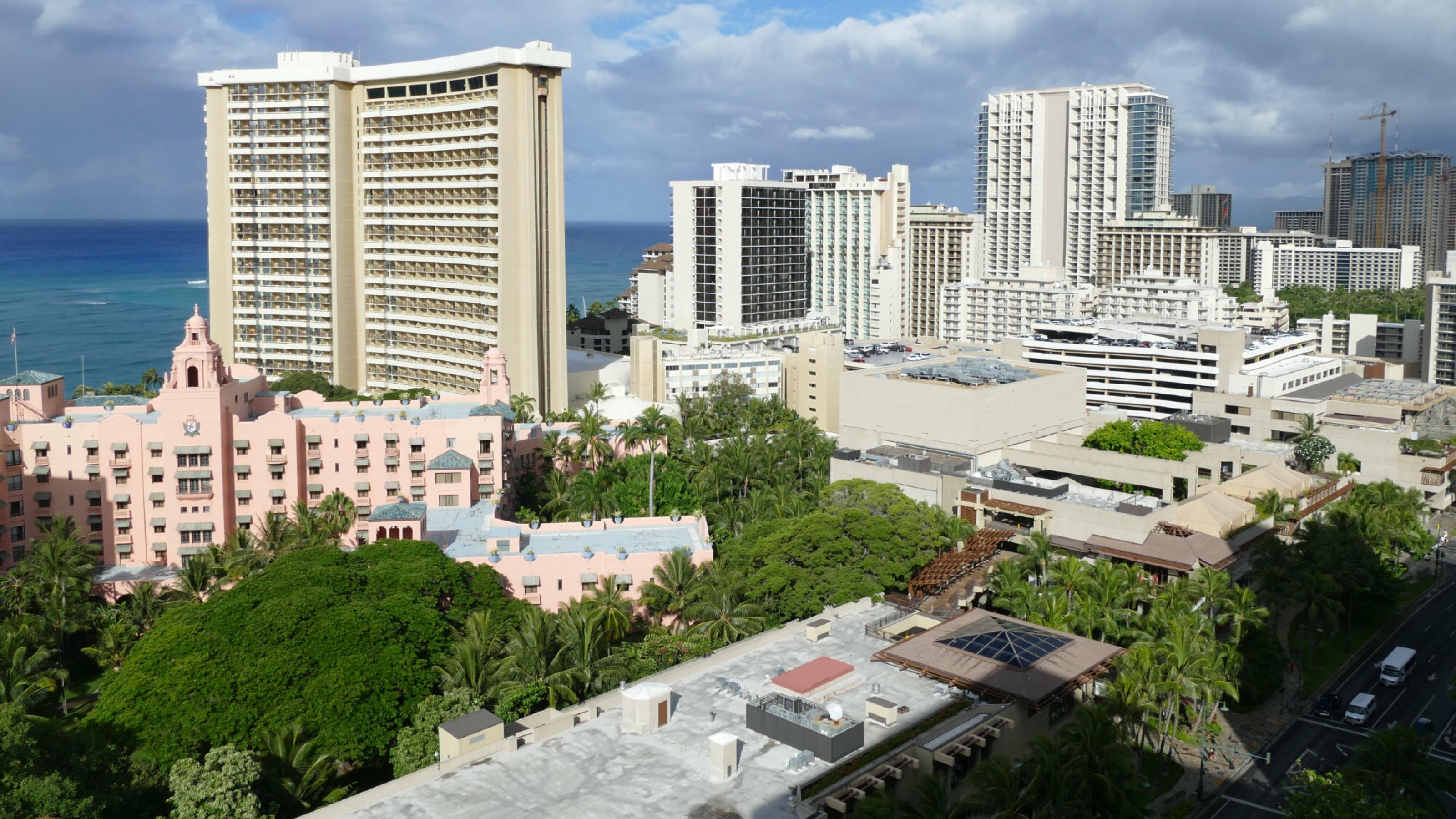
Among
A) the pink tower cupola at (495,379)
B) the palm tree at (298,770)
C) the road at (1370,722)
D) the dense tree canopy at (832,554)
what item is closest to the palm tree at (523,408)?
the pink tower cupola at (495,379)

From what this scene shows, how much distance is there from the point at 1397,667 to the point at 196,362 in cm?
6837

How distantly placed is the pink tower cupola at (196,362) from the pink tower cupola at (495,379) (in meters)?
20.0

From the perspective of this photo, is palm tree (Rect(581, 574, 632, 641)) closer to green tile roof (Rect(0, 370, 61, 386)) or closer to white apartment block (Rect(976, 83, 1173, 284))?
green tile roof (Rect(0, 370, 61, 386))

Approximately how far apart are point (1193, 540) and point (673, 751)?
43.3 m

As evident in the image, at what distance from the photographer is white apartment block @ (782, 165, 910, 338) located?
576 feet

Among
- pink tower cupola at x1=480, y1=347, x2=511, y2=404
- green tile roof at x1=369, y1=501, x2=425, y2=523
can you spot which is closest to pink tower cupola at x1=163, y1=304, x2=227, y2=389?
green tile roof at x1=369, y1=501, x2=425, y2=523

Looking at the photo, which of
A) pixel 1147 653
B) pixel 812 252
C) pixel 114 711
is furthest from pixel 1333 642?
pixel 812 252

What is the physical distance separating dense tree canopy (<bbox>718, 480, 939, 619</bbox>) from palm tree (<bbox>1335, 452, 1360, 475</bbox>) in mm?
46115

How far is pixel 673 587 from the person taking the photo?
61.3 metres

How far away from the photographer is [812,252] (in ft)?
599

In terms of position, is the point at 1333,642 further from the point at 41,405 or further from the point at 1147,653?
the point at 41,405

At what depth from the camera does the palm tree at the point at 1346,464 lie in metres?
97.6

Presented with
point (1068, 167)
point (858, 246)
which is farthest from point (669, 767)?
point (1068, 167)

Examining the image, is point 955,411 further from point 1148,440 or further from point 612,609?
point 612,609
